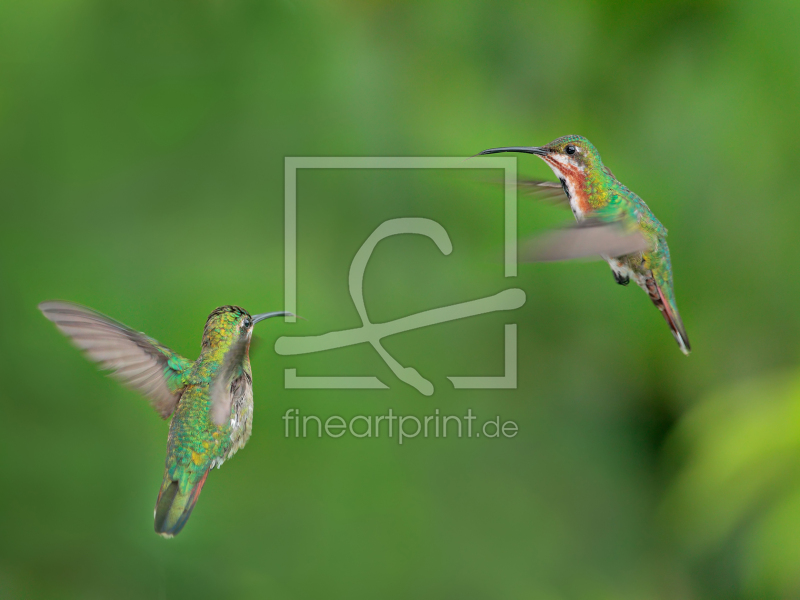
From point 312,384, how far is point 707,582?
3.76ft

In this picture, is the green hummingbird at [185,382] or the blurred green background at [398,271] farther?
the blurred green background at [398,271]

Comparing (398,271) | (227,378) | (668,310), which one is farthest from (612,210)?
(398,271)

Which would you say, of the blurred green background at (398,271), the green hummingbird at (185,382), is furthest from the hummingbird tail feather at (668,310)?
the blurred green background at (398,271)

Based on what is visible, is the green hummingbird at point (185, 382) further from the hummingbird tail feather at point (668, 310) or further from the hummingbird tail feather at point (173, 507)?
the hummingbird tail feather at point (668, 310)

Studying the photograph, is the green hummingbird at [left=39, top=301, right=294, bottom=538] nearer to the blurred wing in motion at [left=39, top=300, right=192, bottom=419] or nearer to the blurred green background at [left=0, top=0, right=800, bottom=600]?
the blurred wing in motion at [left=39, top=300, right=192, bottom=419]

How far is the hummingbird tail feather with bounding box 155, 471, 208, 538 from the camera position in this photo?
0.43m

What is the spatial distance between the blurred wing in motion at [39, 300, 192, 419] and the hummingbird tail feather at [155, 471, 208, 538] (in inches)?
2.0

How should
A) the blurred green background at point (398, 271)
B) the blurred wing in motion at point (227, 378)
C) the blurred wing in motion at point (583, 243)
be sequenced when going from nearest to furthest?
the blurred wing in motion at point (583, 243)
the blurred wing in motion at point (227, 378)
the blurred green background at point (398, 271)

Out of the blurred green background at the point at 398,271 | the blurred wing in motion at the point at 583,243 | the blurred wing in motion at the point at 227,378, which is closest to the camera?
the blurred wing in motion at the point at 583,243

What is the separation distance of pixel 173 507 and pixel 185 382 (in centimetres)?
9

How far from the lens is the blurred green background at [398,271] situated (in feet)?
4.15

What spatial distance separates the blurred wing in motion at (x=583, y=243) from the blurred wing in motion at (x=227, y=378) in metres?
0.18

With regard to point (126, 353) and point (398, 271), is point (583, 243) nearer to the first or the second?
point (126, 353)

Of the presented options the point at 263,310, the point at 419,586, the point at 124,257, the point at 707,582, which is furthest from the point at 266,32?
the point at 707,582
